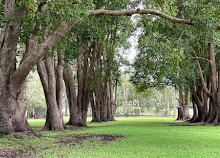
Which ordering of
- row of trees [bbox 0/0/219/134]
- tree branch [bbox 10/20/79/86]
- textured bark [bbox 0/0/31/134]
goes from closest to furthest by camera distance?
row of trees [bbox 0/0/219/134]
tree branch [bbox 10/20/79/86]
textured bark [bbox 0/0/31/134]

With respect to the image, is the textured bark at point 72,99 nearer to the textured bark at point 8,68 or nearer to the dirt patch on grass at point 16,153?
the textured bark at point 8,68

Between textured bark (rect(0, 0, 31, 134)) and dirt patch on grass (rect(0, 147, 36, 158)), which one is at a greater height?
textured bark (rect(0, 0, 31, 134))

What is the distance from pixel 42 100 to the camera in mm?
37406

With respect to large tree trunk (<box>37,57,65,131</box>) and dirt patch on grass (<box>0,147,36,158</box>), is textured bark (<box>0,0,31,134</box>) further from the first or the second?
large tree trunk (<box>37,57,65,131</box>)

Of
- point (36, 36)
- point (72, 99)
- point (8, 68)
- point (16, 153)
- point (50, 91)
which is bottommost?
point (16, 153)

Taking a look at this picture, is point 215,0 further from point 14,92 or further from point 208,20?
point 14,92

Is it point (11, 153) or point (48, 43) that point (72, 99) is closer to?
point (48, 43)

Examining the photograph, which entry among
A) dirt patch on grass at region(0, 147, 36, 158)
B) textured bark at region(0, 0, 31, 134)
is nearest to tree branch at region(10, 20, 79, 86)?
textured bark at region(0, 0, 31, 134)

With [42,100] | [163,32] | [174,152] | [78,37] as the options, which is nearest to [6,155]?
[174,152]

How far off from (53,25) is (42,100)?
30561 millimetres

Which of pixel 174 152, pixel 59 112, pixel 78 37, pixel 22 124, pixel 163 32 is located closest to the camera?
pixel 174 152

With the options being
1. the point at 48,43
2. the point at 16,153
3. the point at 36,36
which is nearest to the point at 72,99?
the point at 36,36

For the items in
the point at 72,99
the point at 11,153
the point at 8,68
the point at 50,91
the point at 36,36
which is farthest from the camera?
the point at 72,99

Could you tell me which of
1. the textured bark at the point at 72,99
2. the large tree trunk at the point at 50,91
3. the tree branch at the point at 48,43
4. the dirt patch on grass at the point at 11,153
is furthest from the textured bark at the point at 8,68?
the textured bark at the point at 72,99
